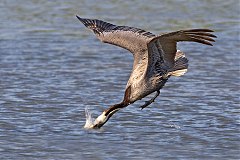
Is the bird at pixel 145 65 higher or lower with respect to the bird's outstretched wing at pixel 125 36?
lower

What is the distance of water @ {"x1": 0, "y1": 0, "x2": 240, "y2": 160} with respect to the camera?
8047 millimetres

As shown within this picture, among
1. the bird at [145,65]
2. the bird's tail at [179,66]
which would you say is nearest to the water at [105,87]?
the bird at [145,65]

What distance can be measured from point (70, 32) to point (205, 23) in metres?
2.46

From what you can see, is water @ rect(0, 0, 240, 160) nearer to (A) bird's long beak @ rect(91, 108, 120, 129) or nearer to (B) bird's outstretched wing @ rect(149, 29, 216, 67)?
(A) bird's long beak @ rect(91, 108, 120, 129)

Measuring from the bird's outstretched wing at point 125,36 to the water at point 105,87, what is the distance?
2.84 feet

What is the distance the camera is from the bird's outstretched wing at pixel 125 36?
8500 mm

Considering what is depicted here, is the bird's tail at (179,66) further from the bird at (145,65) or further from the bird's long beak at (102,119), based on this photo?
the bird's long beak at (102,119)

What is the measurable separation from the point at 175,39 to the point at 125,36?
109 centimetres

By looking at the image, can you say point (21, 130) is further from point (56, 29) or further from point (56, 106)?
point (56, 29)

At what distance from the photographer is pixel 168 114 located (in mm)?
9336

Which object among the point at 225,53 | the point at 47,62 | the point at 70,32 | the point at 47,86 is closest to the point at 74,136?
the point at 47,86

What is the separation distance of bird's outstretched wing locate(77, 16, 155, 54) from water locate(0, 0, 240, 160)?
2.84 feet

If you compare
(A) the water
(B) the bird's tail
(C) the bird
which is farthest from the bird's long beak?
(B) the bird's tail

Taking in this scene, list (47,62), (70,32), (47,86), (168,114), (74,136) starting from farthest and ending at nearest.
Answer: (70,32) < (47,62) < (47,86) < (168,114) < (74,136)
